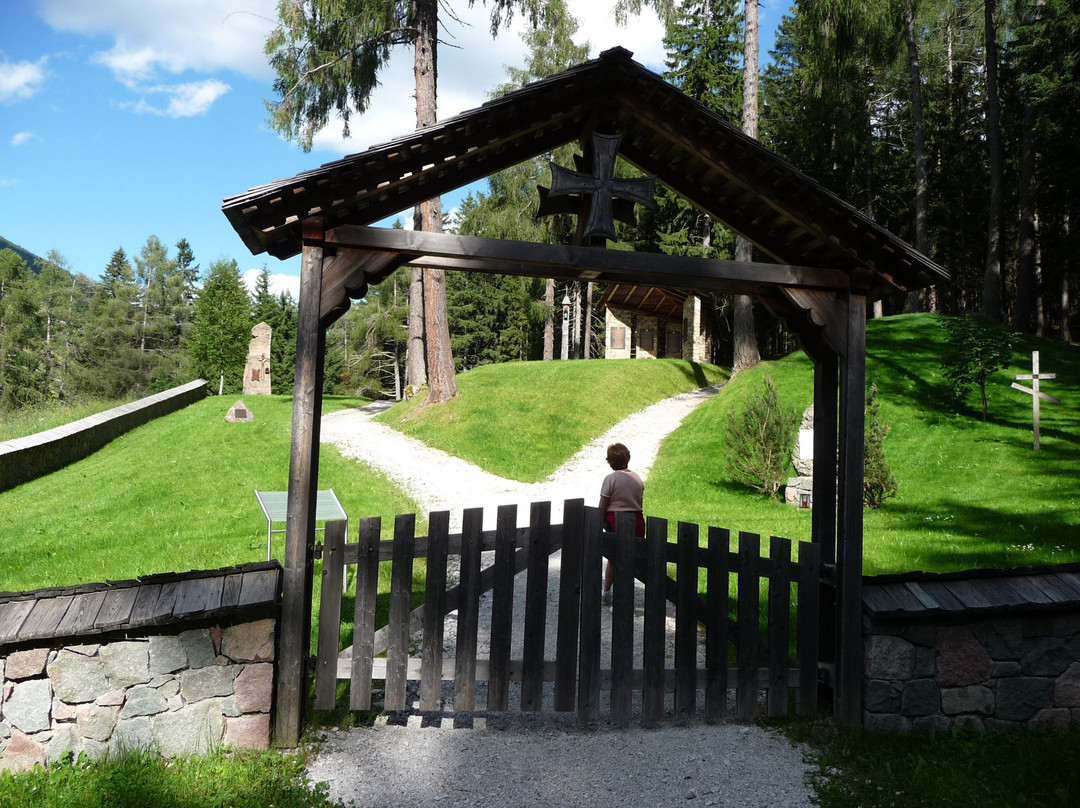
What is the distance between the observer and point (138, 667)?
392 cm

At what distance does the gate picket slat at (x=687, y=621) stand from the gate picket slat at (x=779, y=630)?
0.55 metres

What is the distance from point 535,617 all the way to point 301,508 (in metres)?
1.58

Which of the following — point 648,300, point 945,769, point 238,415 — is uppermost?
point 648,300

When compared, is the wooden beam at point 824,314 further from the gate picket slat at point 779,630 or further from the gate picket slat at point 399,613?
the gate picket slat at point 399,613

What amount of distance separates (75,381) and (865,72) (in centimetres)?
4968

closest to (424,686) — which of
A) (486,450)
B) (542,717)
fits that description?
(542,717)

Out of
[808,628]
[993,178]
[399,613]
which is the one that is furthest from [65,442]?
[993,178]

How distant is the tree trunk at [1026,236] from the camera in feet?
81.6

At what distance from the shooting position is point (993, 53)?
24750mm

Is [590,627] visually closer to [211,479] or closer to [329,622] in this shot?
[329,622]

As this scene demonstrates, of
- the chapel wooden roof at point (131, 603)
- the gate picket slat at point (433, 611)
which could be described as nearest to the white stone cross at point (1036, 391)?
the gate picket slat at point (433, 611)

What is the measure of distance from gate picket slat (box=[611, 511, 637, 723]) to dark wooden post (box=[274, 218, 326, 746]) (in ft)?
6.26

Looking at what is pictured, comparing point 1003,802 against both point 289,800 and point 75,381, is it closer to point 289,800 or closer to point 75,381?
point 289,800

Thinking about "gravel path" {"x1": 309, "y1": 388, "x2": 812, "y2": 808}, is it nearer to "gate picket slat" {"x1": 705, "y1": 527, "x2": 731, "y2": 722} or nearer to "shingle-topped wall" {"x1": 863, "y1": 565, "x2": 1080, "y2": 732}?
"gate picket slat" {"x1": 705, "y1": 527, "x2": 731, "y2": 722}
